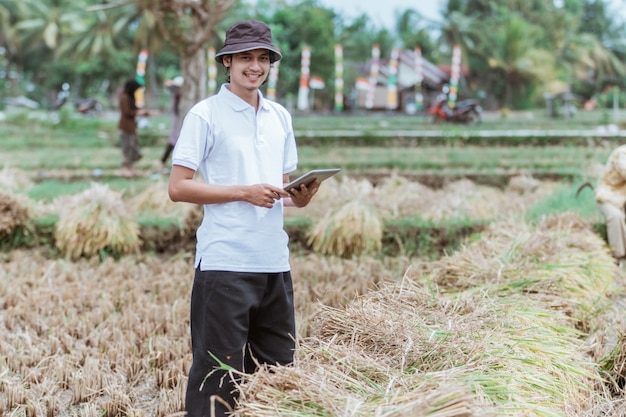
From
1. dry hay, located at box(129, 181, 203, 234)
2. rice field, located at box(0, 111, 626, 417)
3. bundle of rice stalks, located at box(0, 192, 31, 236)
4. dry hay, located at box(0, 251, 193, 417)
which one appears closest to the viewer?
rice field, located at box(0, 111, 626, 417)

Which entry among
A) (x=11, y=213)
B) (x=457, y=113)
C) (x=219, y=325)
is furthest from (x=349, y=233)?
(x=457, y=113)

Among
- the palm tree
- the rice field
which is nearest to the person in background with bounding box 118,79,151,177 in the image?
the rice field

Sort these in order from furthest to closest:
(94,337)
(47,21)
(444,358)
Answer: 1. (47,21)
2. (94,337)
3. (444,358)

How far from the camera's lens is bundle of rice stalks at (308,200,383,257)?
231 inches

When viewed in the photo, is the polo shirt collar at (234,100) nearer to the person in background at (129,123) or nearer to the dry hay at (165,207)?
the dry hay at (165,207)

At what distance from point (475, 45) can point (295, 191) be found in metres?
34.9

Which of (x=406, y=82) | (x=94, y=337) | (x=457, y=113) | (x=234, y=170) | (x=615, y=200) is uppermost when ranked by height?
(x=406, y=82)

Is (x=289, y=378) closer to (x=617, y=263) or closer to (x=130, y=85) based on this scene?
(x=617, y=263)

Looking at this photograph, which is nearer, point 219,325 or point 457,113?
point 219,325

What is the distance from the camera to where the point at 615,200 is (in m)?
5.46

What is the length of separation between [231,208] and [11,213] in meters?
4.18

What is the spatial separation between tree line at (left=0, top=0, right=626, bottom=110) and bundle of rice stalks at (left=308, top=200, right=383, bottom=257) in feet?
78.5

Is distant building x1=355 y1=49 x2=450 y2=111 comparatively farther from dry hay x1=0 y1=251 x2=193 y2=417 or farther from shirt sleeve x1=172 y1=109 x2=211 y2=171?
shirt sleeve x1=172 y1=109 x2=211 y2=171

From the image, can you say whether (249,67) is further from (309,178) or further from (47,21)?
(47,21)
